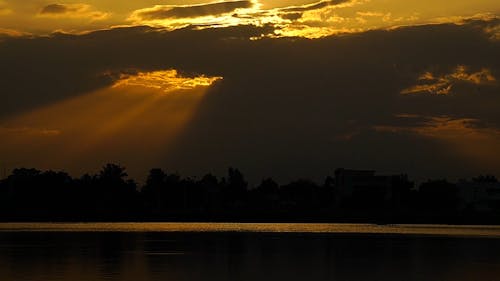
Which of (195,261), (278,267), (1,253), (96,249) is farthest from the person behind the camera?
(96,249)

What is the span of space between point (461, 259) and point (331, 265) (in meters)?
11.4

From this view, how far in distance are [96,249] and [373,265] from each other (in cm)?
2149

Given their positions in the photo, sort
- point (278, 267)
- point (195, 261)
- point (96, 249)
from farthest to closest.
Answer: point (96, 249) < point (195, 261) < point (278, 267)

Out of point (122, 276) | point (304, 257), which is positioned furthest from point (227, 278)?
point (304, 257)

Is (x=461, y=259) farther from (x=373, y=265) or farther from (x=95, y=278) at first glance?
(x=95, y=278)

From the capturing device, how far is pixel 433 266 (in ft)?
181

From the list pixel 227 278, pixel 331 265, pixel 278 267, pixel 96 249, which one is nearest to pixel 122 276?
pixel 227 278

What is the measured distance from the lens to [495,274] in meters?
49.1

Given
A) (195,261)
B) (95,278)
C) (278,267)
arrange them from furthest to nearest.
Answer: (195,261) < (278,267) < (95,278)

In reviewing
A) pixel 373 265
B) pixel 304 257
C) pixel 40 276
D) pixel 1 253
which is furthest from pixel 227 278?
pixel 1 253

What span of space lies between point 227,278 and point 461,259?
22.4 m

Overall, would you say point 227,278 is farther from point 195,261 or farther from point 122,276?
point 195,261

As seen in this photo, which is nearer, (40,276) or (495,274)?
(40,276)

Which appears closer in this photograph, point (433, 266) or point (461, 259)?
point (433, 266)
